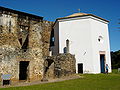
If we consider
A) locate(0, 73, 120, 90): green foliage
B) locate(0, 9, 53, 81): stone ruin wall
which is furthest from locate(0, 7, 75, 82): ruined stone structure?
locate(0, 73, 120, 90): green foliage

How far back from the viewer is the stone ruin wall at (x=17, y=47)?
13203mm

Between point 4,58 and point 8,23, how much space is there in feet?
21.8

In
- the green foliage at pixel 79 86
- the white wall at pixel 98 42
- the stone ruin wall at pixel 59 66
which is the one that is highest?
the white wall at pixel 98 42

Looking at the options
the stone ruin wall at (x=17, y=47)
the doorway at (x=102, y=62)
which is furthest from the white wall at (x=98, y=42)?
the stone ruin wall at (x=17, y=47)

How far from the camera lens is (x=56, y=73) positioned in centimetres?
1633

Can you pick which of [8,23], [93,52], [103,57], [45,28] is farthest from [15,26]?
[103,57]

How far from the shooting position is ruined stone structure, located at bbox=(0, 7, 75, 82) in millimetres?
13266

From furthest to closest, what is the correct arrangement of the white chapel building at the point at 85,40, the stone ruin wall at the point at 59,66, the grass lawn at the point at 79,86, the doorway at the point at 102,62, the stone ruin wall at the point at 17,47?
the doorway at the point at 102,62
the white chapel building at the point at 85,40
the stone ruin wall at the point at 59,66
the stone ruin wall at the point at 17,47
the grass lawn at the point at 79,86

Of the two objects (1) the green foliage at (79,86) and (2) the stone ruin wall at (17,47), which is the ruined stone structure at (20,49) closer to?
(2) the stone ruin wall at (17,47)

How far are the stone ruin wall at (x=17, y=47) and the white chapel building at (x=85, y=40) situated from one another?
5199 millimetres

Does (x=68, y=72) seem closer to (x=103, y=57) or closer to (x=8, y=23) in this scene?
(x=103, y=57)

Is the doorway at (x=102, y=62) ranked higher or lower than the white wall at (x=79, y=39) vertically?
lower

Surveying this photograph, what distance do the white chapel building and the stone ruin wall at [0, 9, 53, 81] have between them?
17.1 feet

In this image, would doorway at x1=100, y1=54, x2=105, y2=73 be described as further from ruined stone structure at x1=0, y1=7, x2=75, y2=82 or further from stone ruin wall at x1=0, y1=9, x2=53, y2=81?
stone ruin wall at x1=0, y1=9, x2=53, y2=81
